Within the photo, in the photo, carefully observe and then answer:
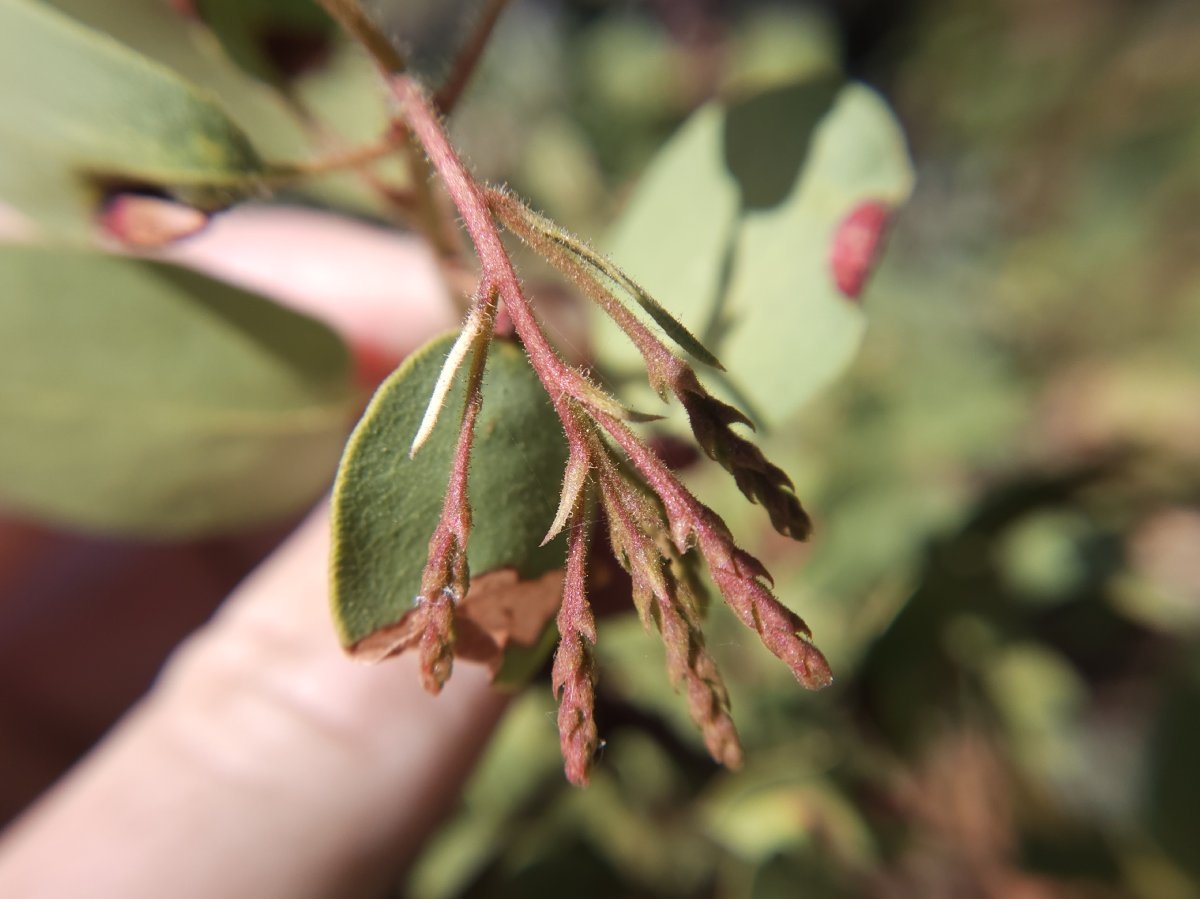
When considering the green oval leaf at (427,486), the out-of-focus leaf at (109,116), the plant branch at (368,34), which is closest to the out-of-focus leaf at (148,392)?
the out-of-focus leaf at (109,116)

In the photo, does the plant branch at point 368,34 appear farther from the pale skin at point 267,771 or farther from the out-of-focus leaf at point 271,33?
the pale skin at point 267,771

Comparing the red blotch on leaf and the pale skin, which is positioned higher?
the red blotch on leaf

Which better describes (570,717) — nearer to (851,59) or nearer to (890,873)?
(890,873)

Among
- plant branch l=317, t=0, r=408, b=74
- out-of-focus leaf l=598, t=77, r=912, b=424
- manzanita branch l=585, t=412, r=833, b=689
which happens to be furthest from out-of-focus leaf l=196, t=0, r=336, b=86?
manzanita branch l=585, t=412, r=833, b=689

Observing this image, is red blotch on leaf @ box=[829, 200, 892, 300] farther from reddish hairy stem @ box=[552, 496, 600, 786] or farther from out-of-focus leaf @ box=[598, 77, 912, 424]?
reddish hairy stem @ box=[552, 496, 600, 786]

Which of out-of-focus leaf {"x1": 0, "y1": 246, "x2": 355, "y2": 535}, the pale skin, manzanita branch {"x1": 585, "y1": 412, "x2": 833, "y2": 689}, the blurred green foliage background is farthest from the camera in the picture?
the blurred green foliage background

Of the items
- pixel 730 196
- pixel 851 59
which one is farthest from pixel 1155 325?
pixel 730 196

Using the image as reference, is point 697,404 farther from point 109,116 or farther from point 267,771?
point 267,771
